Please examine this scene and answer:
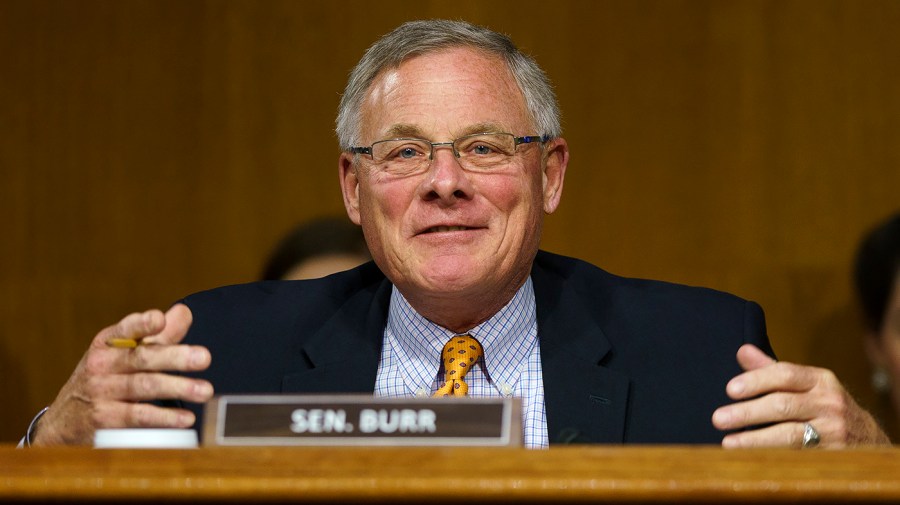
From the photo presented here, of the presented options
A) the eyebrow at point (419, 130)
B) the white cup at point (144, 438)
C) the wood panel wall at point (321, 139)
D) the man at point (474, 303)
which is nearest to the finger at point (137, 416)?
the white cup at point (144, 438)

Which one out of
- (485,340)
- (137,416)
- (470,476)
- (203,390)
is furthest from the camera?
(485,340)

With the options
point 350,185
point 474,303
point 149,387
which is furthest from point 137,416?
point 350,185

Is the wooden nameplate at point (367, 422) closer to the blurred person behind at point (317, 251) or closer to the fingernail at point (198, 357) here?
the fingernail at point (198, 357)

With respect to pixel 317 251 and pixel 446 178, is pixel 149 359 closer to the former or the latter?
pixel 446 178

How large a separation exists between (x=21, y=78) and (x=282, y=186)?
0.77m

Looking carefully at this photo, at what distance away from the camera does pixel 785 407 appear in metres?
1.37

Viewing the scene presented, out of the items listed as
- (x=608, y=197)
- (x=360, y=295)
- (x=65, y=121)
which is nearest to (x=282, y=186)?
(x=65, y=121)

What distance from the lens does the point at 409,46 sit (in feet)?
6.69

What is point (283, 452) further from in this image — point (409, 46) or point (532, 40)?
point (532, 40)

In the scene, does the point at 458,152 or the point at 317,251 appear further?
the point at 317,251

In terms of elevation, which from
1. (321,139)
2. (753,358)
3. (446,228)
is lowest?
(753,358)

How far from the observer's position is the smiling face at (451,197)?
1.91m

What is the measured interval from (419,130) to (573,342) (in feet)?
1.42

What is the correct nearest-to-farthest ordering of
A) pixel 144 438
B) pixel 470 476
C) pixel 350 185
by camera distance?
pixel 470 476
pixel 144 438
pixel 350 185
